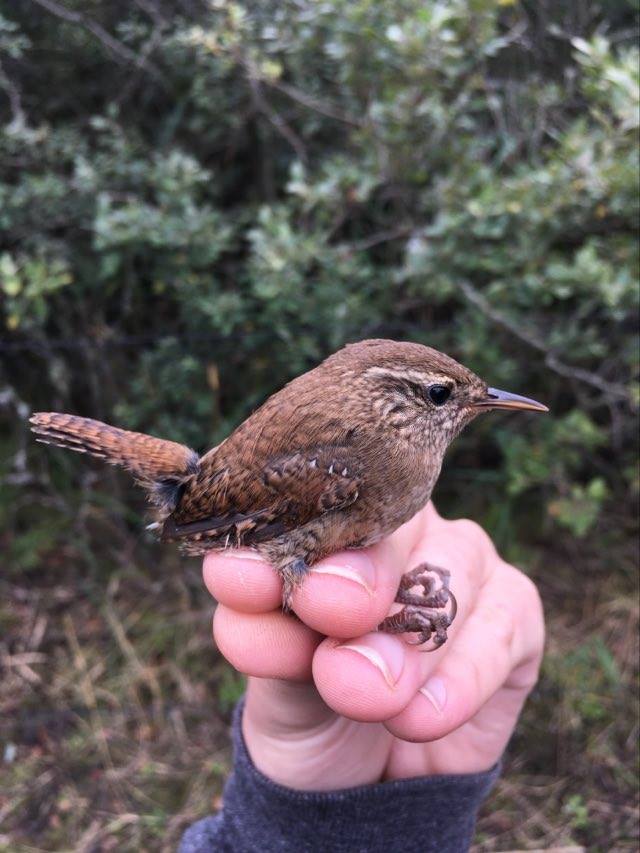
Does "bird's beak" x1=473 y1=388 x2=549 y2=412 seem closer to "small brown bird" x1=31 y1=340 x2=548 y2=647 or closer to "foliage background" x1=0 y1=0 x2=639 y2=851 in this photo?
"small brown bird" x1=31 y1=340 x2=548 y2=647

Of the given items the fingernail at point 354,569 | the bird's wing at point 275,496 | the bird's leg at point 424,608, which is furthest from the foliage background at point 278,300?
the fingernail at point 354,569

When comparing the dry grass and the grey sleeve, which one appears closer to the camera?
the grey sleeve

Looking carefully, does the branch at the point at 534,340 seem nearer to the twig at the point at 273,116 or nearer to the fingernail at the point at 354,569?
the twig at the point at 273,116

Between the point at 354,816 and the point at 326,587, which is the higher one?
the point at 326,587

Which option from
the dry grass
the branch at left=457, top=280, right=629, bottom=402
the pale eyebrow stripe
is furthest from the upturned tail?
the dry grass

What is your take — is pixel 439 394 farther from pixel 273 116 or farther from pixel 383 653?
pixel 273 116

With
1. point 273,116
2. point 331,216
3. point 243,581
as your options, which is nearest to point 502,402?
point 243,581

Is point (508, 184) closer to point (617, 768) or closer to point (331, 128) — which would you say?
point (331, 128)
